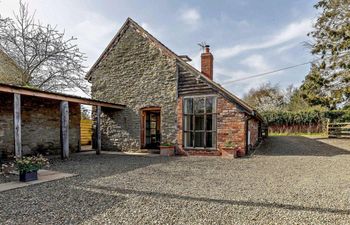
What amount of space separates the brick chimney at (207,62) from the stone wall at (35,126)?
274 inches

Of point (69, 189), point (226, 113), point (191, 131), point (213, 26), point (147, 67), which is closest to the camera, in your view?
point (69, 189)

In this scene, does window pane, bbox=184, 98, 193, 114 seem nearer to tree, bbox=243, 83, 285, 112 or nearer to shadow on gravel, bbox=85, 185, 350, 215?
shadow on gravel, bbox=85, 185, 350, 215

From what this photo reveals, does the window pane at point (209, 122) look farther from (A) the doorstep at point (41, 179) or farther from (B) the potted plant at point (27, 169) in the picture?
(B) the potted plant at point (27, 169)

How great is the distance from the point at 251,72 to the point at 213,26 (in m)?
11.8

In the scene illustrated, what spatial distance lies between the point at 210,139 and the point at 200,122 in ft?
2.77

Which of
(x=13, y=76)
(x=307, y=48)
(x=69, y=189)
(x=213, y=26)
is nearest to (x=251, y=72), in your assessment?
(x=307, y=48)

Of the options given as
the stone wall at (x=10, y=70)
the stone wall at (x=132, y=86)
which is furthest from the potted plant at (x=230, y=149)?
the stone wall at (x=10, y=70)

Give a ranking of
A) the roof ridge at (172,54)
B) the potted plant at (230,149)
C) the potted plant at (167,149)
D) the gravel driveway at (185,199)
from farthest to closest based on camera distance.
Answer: the potted plant at (167,149) → the roof ridge at (172,54) → the potted plant at (230,149) → the gravel driveway at (185,199)

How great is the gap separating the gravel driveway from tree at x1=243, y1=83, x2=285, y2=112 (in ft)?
87.5

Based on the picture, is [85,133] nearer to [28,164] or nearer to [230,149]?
[230,149]

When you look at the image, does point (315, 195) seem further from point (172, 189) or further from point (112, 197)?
point (112, 197)

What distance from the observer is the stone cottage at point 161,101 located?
30.4 feet

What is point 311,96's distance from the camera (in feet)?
56.3

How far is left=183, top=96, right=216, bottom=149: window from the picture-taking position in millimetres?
9516
